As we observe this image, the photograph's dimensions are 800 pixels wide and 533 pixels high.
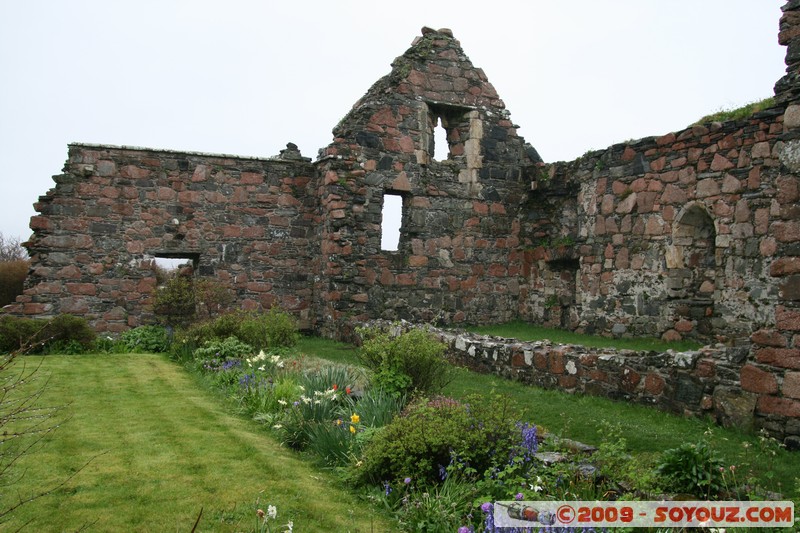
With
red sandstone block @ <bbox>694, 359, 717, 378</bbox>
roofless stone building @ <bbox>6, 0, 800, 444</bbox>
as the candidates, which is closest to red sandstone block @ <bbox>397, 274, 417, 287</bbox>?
roofless stone building @ <bbox>6, 0, 800, 444</bbox>

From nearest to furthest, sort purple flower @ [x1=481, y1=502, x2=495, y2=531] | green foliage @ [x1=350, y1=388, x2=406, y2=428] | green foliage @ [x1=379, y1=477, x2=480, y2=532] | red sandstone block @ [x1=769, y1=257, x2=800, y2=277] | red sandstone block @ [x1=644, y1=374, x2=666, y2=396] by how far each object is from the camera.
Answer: purple flower @ [x1=481, y1=502, x2=495, y2=531]
green foliage @ [x1=379, y1=477, x2=480, y2=532]
red sandstone block @ [x1=769, y1=257, x2=800, y2=277]
green foliage @ [x1=350, y1=388, x2=406, y2=428]
red sandstone block @ [x1=644, y1=374, x2=666, y2=396]

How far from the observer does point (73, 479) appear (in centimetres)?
578

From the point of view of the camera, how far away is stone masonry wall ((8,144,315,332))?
14.9m

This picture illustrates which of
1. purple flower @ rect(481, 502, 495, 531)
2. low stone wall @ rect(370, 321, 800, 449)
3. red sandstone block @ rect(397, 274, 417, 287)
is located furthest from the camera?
red sandstone block @ rect(397, 274, 417, 287)

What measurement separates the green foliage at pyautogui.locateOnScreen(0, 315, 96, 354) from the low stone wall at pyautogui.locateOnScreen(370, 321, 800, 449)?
309 inches

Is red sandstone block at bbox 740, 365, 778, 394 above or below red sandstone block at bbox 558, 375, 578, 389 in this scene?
above

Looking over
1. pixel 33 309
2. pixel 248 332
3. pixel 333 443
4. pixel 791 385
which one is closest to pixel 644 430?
pixel 791 385

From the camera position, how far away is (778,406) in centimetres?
706

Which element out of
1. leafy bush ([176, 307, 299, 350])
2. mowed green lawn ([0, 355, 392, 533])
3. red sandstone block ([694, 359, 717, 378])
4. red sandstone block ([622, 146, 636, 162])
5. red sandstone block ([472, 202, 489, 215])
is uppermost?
red sandstone block ([622, 146, 636, 162])

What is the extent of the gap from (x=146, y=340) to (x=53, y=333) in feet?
6.46

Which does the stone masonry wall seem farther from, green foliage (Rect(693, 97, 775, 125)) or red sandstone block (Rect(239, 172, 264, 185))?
green foliage (Rect(693, 97, 775, 125))

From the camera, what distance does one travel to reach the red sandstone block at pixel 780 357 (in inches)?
275

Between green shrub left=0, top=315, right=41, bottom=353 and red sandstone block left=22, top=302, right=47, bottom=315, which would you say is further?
red sandstone block left=22, top=302, right=47, bottom=315

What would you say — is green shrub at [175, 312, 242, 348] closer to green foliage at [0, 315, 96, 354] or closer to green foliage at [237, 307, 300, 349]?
green foliage at [237, 307, 300, 349]
